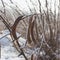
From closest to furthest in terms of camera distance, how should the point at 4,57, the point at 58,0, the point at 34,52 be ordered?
the point at 34,52, the point at 58,0, the point at 4,57

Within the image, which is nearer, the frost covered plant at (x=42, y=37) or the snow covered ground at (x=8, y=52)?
the frost covered plant at (x=42, y=37)

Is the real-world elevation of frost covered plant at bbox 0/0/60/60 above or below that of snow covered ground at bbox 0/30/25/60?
above

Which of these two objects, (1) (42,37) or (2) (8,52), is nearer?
(1) (42,37)

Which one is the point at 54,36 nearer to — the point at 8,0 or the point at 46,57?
the point at 46,57

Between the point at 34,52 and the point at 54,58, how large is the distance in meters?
0.18

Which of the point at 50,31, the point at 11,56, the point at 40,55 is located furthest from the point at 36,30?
the point at 11,56

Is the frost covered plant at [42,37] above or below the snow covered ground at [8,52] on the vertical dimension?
above

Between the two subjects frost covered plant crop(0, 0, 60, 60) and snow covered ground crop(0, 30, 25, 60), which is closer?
frost covered plant crop(0, 0, 60, 60)

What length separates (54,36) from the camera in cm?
175

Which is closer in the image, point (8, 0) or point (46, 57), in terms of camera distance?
point (46, 57)

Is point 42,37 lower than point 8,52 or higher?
higher

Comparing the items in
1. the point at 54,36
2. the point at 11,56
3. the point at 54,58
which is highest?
the point at 54,36

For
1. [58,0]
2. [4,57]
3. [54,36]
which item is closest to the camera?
[54,36]

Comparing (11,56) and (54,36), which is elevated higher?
(54,36)
